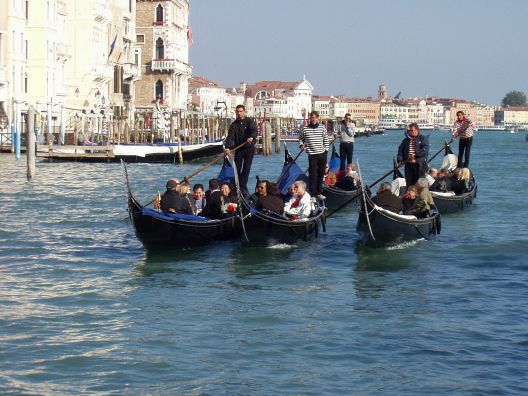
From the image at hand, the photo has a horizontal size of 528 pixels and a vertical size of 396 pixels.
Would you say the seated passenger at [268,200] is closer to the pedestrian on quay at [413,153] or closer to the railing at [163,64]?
the pedestrian on quay at [413,153]

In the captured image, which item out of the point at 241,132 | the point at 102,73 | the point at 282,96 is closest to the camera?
the point at 241,132

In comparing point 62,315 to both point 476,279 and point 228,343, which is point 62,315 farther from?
point 476,279

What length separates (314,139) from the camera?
1216cm

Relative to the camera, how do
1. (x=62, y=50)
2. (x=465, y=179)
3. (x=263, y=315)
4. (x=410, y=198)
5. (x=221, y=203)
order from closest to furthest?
(x=263, y=315), (x=221, y=203), (x=410, y=198), (x=465, y=179), (x=62, y=50)

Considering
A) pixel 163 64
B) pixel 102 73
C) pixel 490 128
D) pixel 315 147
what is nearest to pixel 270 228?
pixel 315 147

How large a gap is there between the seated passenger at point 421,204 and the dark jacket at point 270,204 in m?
1.28

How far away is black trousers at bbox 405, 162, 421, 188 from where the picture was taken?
12.8 m

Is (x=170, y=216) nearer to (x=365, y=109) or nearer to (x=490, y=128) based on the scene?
(x=365, y=109)

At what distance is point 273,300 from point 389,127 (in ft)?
455

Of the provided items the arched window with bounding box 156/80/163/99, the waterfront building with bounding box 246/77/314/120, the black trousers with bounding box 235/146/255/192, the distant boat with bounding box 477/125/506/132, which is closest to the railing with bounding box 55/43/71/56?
the arched window with bounding box 156/80/163/99

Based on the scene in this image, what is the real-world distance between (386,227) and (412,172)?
9.13 feet

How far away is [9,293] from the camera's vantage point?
830cm

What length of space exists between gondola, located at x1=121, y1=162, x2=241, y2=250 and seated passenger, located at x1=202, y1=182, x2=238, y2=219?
0.19 meters

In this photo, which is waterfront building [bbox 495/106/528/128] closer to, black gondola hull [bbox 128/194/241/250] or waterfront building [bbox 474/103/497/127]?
waterfront building [bbox 474/103/497/127]
